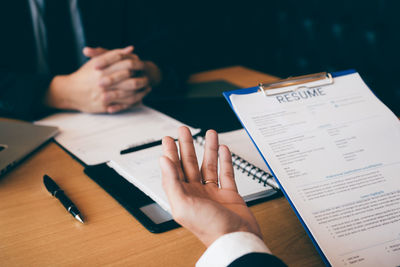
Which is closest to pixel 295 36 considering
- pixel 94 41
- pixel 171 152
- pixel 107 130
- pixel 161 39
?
pixel 161 39

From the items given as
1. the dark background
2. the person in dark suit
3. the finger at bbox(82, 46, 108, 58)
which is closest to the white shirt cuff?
the person in dark suit

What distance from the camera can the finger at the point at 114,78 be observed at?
0.93 meters

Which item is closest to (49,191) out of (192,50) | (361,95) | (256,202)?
(256,202)

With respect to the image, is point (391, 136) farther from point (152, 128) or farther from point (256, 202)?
point (152, 128)

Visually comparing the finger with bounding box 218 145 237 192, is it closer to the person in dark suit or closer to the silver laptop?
the person in dark suit

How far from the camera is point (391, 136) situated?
1.68ft

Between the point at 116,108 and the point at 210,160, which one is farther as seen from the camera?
the point at 116,108

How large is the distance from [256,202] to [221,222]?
0.67 ft

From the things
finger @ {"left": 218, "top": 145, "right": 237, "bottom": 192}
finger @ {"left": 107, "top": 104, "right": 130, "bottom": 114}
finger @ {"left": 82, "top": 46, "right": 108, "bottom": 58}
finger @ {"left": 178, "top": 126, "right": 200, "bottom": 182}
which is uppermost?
Result: finger @ {"left": 82, "top": 46, "right": 108, "bottom": 58}

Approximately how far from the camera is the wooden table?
44cm

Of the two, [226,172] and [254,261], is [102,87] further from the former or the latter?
[254,261]

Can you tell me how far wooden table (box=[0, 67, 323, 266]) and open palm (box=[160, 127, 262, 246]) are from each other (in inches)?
3.9

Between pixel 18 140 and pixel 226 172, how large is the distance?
548mm

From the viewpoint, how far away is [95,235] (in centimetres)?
48
